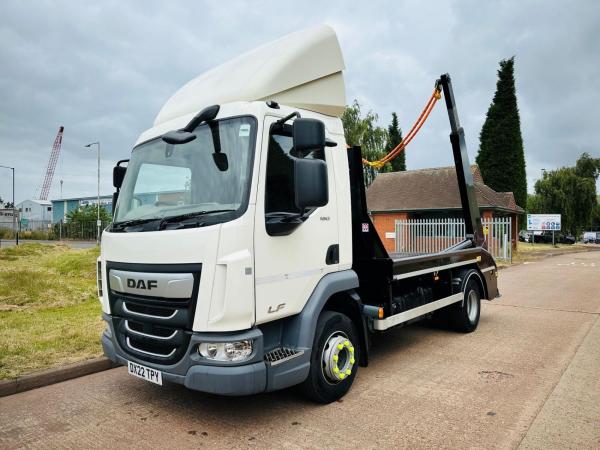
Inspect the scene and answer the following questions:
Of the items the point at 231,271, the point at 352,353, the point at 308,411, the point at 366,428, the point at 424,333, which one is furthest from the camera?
the point at 424,333

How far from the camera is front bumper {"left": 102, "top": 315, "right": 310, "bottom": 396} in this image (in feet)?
10.5

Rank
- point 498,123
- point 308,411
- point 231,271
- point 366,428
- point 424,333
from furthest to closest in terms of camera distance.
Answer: point 498,123, point 424,333, point 308,411, point 366,428, point 231,271

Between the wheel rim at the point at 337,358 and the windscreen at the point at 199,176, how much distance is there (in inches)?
60.5

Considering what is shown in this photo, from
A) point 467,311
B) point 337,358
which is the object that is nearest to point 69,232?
point 467,311

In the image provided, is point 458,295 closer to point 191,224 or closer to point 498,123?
point 191,224

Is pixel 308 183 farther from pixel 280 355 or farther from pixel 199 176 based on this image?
pixel 280 355

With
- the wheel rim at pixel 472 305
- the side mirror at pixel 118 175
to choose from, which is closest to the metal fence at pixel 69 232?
the side mirror at pixel 118 175

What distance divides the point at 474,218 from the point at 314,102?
4.55 meters

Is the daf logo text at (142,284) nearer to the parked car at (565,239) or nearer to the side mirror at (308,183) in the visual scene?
the side mirror at (308,183)

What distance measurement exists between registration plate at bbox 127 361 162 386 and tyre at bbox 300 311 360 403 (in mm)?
1219

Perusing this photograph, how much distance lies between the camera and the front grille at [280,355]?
136 inches

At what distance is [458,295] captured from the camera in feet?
21.0

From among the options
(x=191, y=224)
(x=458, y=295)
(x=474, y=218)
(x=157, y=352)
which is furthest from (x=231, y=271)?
(x=474, y=218)

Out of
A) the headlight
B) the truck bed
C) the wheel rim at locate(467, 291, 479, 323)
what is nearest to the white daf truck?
the headlight
